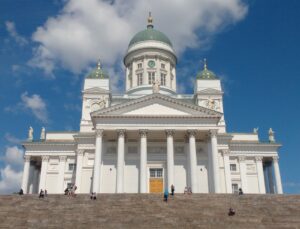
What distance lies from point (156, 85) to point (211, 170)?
11220 millimetres

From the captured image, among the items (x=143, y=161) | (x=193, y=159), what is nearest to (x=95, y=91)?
(x=143, y=161)

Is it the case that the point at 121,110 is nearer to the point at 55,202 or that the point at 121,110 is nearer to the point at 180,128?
the point at 180,128

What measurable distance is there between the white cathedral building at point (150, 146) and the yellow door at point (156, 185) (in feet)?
0.35

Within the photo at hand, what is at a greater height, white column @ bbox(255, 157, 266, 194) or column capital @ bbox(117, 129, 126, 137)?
column capital @ bbox(117, 129, 126, 137)

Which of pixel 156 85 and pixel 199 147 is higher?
pixel 156 85

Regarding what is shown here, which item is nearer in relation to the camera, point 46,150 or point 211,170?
point 211,170

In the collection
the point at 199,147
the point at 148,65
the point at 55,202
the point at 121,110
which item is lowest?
the point at 55,202

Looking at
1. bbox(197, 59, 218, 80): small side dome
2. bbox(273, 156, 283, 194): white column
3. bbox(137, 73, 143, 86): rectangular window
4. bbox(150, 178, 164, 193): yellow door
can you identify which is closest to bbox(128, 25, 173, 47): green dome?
bbox(137, 73, 143, 86): rectangular window

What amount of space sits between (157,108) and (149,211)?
1769 centimetres

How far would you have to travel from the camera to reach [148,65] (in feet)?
186

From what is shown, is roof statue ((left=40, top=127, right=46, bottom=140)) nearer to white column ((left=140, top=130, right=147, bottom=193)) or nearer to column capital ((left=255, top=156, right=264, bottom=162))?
white column ((left=140, top=130, right=147, bottom=193))

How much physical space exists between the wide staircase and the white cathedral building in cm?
925

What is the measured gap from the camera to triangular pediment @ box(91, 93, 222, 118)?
134 feet

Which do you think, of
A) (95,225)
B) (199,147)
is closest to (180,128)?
(199,147)
